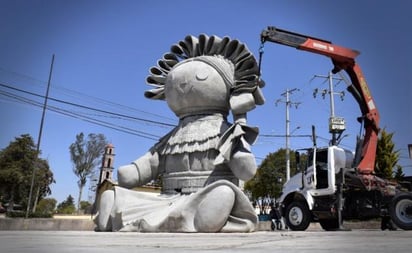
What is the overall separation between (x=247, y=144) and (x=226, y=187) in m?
0.88

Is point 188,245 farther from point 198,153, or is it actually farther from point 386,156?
point 386,156

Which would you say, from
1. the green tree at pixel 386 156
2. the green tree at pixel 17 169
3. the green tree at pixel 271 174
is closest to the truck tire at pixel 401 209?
the green tree at pixel 386 156

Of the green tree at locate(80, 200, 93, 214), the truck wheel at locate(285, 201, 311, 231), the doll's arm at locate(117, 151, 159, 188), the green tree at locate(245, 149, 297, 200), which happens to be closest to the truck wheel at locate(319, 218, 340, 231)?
the truck wheel at locate(285, 201, 311, 231)

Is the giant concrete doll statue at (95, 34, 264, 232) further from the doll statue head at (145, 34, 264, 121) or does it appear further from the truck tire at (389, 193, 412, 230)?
the truck tire at (389, 193, 412, 230)

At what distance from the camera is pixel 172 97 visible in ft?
18.7

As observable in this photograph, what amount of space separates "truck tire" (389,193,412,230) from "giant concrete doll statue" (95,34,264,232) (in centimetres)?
342

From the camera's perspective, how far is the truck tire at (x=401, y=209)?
6.77 m

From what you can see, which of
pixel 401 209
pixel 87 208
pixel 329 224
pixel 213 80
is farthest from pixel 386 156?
pixel 87 208

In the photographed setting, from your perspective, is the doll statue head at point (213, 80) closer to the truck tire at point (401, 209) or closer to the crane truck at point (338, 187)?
the crane truck at point (338, 187)

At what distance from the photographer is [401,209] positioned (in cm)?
682

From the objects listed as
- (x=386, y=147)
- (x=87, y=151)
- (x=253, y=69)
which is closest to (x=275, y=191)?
(x=386, y=147)

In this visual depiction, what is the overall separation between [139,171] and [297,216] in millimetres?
3914

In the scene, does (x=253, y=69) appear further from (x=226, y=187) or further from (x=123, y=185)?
(x=123, y=185)

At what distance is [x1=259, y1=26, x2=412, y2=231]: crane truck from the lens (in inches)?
281
